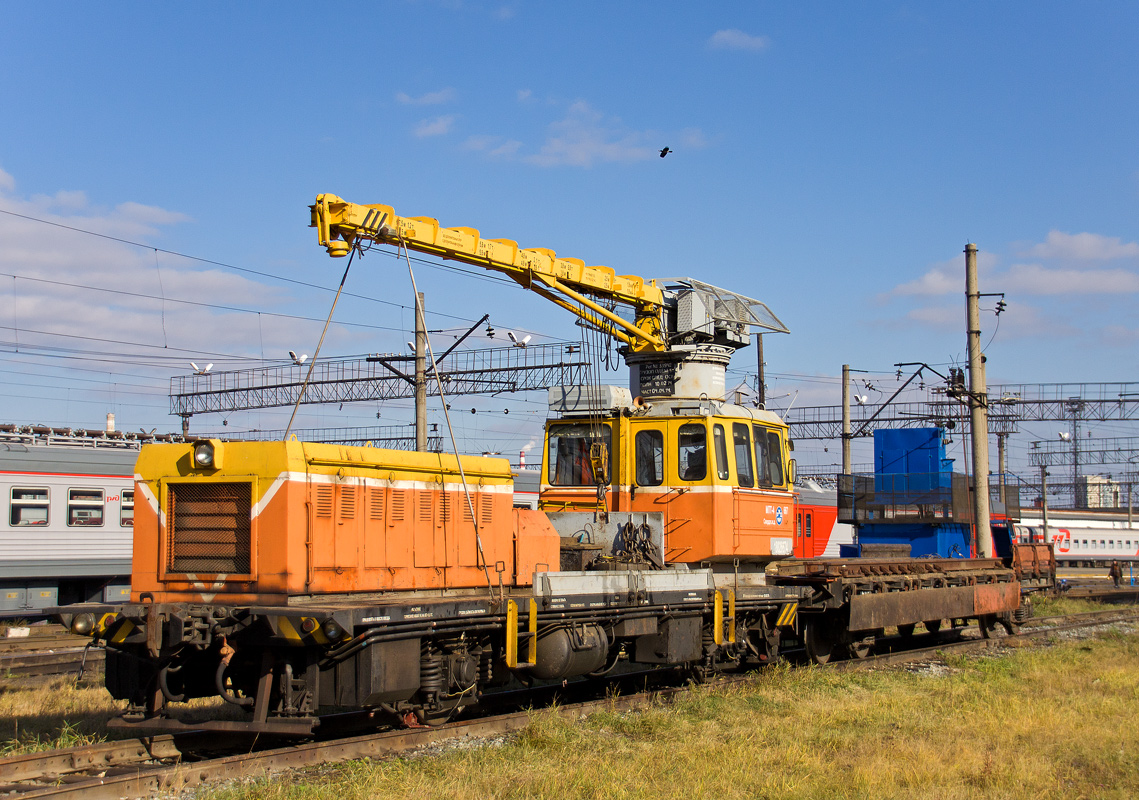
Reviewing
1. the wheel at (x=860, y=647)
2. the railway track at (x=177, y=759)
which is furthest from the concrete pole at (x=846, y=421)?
the railway track at (x=177, y=759)

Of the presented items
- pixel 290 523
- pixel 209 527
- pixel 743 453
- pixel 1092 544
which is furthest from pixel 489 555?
pixel 1092 544

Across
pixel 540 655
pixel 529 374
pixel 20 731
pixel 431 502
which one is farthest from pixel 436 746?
pixel 529 374

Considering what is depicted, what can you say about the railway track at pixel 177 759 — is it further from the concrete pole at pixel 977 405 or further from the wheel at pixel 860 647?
the concrete pole at pixel 977 405

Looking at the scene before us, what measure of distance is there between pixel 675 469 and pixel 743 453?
3.16 ft

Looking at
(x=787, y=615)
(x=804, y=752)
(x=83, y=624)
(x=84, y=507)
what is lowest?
(x=804, y=752)

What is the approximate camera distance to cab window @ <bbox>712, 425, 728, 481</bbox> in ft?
40.0

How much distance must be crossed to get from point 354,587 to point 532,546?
231cm

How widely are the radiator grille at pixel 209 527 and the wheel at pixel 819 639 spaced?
8.55 metres

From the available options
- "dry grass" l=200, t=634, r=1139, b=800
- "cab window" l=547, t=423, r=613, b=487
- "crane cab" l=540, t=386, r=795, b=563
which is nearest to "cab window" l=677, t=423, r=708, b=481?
"crane cab" l=540, t=386, r=795, b=563

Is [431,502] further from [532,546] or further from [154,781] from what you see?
[154,781]

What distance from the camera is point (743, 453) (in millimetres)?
12633

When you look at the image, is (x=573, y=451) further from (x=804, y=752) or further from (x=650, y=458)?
(x=804, y=752)

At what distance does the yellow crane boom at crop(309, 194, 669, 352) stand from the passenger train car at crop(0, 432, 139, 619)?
1228cm

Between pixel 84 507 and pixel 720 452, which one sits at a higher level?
pixel 720 452
